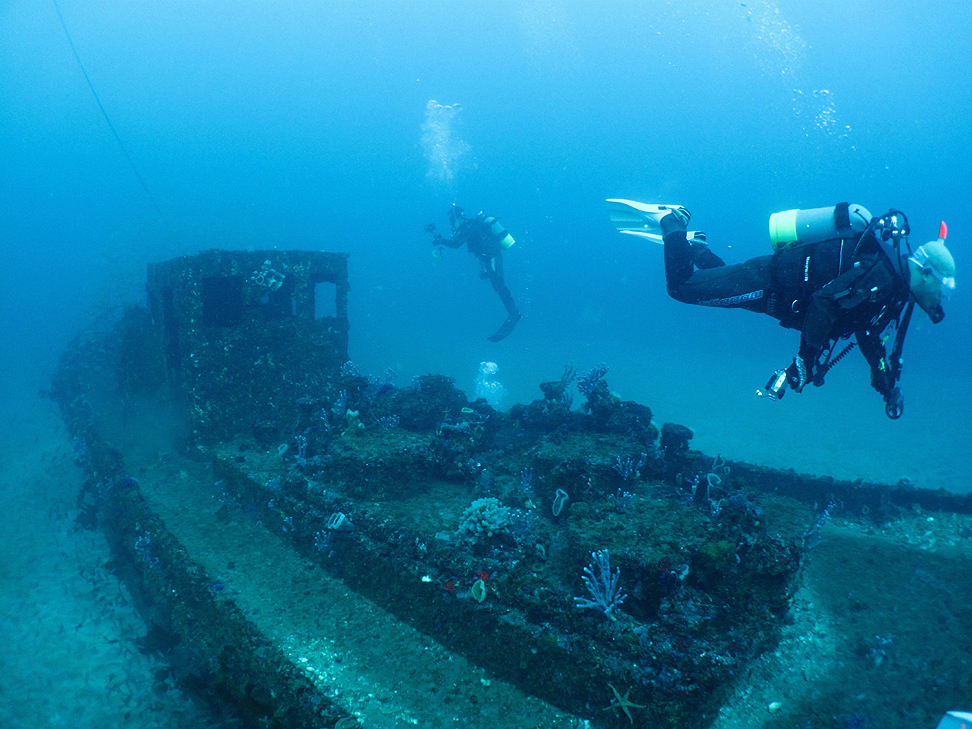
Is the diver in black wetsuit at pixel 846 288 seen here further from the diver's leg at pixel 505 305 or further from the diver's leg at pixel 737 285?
the diver's leg at pixel 505 305

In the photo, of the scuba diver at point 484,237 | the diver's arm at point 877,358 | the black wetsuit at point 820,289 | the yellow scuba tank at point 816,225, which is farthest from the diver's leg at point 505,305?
the diver's arm at point 877,358

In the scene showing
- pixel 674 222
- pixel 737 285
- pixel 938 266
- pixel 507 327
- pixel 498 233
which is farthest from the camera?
pixel 507 327

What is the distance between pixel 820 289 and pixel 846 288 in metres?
0.28

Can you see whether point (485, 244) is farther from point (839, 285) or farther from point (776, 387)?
point (839, 285)

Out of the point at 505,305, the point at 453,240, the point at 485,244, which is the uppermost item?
the point at 485,244

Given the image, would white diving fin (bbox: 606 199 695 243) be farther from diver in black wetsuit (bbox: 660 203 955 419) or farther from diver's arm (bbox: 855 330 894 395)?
diver's arm (bbox: 855 330 894 395)

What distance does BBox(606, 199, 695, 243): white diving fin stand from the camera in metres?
5.62

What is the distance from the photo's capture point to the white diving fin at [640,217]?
562cm

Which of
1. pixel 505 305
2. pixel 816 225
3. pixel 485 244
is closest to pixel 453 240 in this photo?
pixel 485 244

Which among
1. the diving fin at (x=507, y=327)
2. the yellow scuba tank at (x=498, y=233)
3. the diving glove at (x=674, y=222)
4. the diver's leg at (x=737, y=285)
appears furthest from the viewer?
the diving fin at (x=507, y=327)

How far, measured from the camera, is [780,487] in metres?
8.17

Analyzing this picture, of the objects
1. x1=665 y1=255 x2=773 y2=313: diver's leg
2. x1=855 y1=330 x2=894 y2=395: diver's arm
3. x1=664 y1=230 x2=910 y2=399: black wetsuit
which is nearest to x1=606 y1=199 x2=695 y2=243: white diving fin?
x1=664 y1=230 x2=910 y2=399: black wetsuit

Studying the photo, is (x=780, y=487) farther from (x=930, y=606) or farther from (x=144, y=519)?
(x=144, y=519)

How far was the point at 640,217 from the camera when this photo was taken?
5.79 meters
